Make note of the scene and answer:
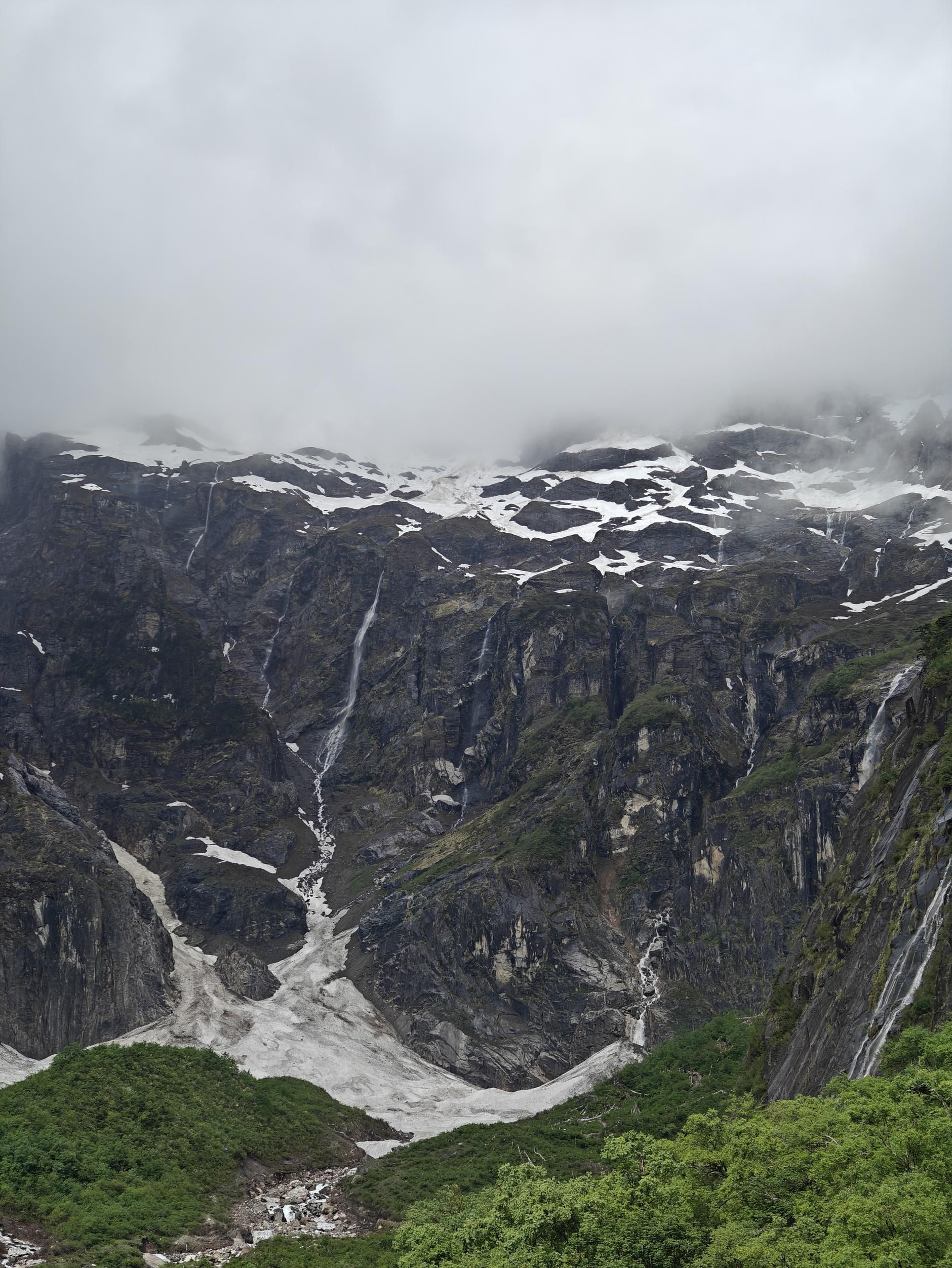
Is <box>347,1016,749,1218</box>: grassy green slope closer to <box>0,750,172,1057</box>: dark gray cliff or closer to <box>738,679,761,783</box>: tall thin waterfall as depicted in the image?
<box>0,750,172,1057</box>: dark gray cliff

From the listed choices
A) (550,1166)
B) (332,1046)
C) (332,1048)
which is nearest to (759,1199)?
(550,1166)

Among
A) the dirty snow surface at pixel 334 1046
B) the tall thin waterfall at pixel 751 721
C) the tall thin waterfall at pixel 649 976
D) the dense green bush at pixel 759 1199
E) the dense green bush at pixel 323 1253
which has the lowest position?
the dirty snow surface at pixel 334 1046

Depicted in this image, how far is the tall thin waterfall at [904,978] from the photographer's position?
49.0m

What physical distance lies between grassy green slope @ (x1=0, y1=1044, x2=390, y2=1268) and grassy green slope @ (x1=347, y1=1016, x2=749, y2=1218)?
954 centimetres

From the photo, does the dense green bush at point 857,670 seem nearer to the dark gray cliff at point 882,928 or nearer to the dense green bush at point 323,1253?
the dark gray cliff at point 882,928

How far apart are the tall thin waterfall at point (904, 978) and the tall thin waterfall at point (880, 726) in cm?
8060

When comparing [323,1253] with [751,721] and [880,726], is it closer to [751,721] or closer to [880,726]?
[880,726]

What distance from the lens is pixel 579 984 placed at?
142 metres

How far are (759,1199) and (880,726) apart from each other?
111257mm

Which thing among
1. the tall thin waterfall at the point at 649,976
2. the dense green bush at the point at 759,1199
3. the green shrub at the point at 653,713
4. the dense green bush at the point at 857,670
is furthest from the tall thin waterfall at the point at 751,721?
the dense green bush at the point at 759,1199

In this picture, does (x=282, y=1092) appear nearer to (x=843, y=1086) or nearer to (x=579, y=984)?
(x=579, y=984)

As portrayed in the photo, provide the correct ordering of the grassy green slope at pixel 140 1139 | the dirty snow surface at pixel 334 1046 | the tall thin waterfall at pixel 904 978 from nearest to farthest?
the tall thin waterfall at pixel 904 978, the grassy green slope at pixel 140 1139, the dirty snow surface at pixel 334 1046

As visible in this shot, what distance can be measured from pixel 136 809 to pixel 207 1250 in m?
141

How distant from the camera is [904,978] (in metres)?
51.0
